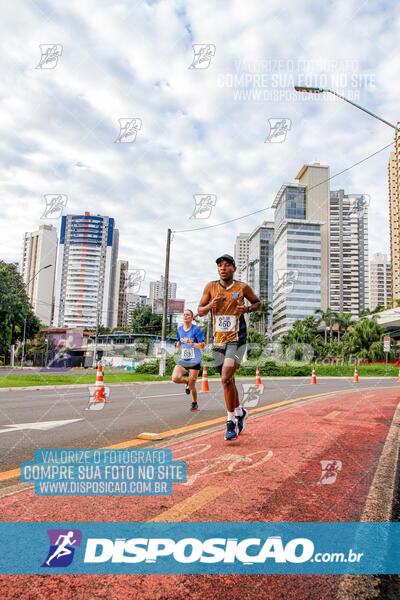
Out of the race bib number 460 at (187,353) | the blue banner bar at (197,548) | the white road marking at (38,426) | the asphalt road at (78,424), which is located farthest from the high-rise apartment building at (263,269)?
the blue banner bar at (197,548)

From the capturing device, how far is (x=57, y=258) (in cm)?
16125

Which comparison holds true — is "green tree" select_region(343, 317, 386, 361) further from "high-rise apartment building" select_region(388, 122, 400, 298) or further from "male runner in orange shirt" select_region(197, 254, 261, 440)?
"high-rise apartment building" select_region(388, 122, 400, 298)

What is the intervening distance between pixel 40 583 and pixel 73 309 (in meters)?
171

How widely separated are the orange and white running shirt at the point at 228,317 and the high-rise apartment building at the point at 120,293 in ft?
515

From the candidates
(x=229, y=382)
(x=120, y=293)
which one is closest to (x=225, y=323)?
(x=229, y=382)

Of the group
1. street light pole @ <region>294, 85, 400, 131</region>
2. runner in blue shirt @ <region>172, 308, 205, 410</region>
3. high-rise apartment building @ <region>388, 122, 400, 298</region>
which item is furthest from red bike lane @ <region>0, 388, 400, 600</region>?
high-rise apartment building @ <region>388, 122, 400, 298</region>

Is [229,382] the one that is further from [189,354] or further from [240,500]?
[189,354]

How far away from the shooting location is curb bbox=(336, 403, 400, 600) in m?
1.56

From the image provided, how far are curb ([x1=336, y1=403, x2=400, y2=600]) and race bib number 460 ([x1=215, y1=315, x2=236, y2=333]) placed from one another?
1.92 m

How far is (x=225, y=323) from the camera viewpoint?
4645 millimetres

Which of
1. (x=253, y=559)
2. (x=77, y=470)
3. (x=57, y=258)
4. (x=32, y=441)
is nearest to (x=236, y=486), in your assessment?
(x=253, y=559)

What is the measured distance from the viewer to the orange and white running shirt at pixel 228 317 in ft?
15.1

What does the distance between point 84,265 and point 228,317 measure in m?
171

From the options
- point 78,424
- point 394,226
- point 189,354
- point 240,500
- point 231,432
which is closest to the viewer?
point 240,500
